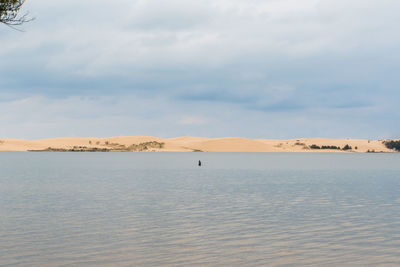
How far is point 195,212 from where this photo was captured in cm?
3058

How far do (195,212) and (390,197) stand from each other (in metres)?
19.2

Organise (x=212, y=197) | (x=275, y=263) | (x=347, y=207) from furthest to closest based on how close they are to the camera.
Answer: (x=212, y=197), (x=347, y=207), (x=275, y=263)

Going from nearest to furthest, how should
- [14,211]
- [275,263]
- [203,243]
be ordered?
[275,263] → [203,243] → [14,211]

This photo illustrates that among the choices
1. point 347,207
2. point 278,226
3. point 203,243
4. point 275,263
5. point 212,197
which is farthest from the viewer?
point 212,197

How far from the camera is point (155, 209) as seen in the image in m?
31.9

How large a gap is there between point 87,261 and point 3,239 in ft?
18.5

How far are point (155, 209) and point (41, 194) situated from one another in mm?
14026

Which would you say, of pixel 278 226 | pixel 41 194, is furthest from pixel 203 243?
pixel 41 194

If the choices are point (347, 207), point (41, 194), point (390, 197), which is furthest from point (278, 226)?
point (41, 194)

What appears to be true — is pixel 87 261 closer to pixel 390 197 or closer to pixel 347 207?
pixel 347 207

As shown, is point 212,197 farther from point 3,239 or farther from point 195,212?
point 3,239

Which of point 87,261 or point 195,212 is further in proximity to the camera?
point 195,212

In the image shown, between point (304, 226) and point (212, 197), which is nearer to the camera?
point (304, 226)

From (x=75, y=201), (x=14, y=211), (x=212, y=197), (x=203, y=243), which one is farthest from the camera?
(x=212, y=197)
